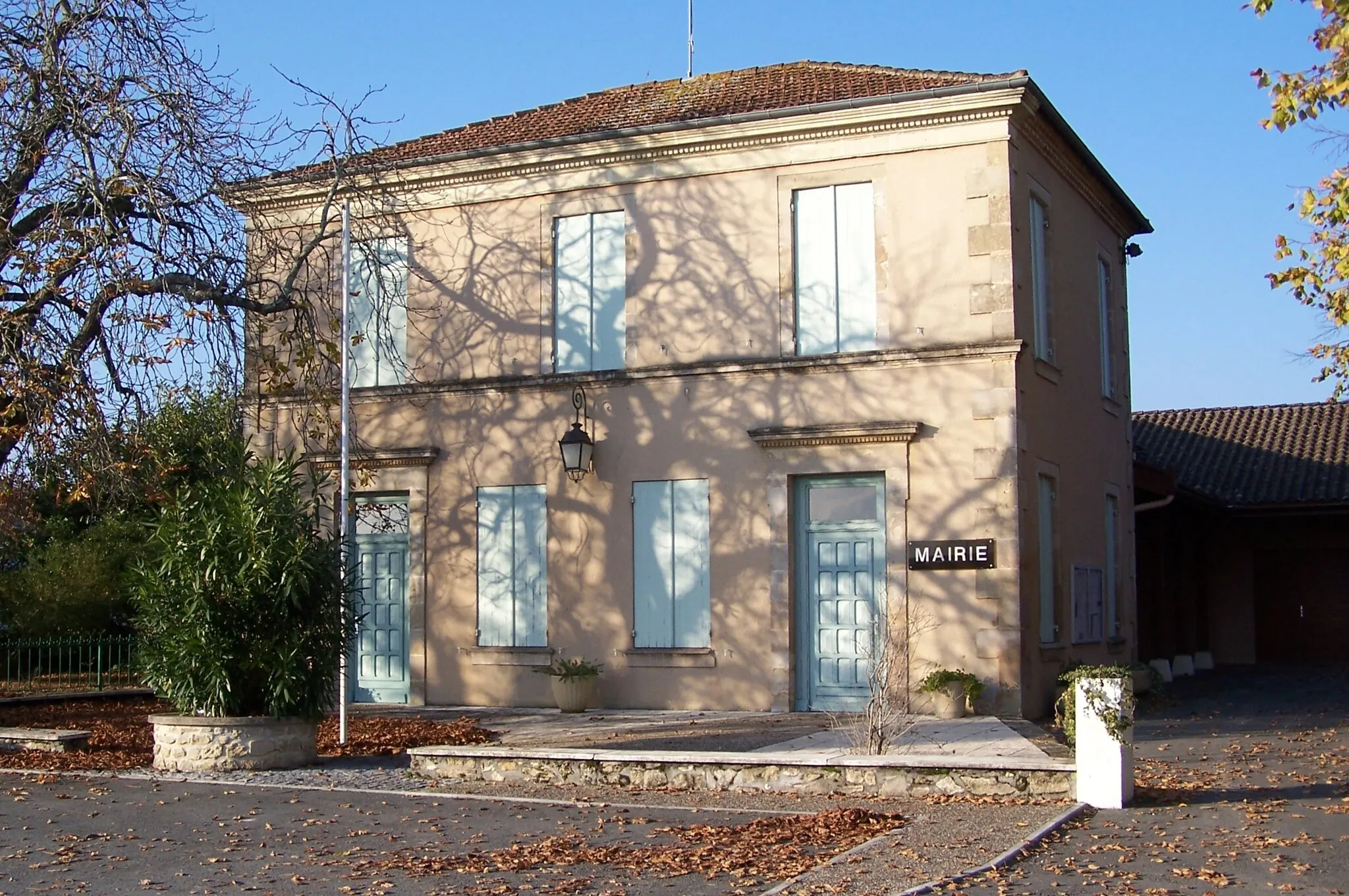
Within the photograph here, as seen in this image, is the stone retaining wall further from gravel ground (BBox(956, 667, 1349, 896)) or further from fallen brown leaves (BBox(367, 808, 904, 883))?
fallen brown leaves (BBox(367, 808, 904, 883))

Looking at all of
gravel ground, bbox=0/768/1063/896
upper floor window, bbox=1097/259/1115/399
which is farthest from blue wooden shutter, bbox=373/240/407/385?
upper floor window, bbox=1097/259/1115/399

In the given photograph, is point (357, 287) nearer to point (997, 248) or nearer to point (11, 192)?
point (11, 192)

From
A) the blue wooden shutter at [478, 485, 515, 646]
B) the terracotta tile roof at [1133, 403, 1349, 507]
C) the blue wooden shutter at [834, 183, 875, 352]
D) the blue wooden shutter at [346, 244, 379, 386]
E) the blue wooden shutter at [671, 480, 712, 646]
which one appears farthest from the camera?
the terracotta tile roof at [1133, 403, 1349, 507]

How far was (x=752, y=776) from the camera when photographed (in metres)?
10.2

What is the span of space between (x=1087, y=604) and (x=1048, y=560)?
1.68m

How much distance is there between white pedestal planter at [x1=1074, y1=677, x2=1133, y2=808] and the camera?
9.10 metres

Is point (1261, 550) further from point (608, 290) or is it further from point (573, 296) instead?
point (573, 296)

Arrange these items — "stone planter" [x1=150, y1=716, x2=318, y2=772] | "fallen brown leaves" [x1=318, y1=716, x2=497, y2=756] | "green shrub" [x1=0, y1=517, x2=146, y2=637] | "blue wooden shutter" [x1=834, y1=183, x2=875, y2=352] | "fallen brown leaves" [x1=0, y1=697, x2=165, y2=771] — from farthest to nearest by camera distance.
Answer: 1. "green shrub" [x1=0, y1=517, x2=146, y2=637]
2. "blue wooden shutter" [x1=834, y1=183, x2=875, y2=352]
3. "fallen brown leaves" [x1=318, y1=716, x2=497, y2=756]
4. "fallen brown leaves" [x1=0, y1=697, x2=165, y2=771]
5. "stone planter" [x1=150, y1=716, x2=318, y2=772]

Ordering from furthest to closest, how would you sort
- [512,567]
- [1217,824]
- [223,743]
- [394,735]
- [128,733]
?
1. [512,567]
2. [128,733]
3. [394,735]
4. [223,743]
5. [1217,824]

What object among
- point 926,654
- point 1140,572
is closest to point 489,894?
point 926,654

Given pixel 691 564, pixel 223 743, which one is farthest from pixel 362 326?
pixel 223 743

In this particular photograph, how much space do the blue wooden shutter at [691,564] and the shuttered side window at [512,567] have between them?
1.59m

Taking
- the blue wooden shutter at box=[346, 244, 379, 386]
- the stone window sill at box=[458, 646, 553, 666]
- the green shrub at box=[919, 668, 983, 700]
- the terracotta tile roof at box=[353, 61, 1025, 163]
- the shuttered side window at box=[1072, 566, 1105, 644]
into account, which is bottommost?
the green shrub at box=[919, 668, 983, 700]

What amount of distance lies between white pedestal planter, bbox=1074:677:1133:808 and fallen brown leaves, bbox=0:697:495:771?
223 inches
